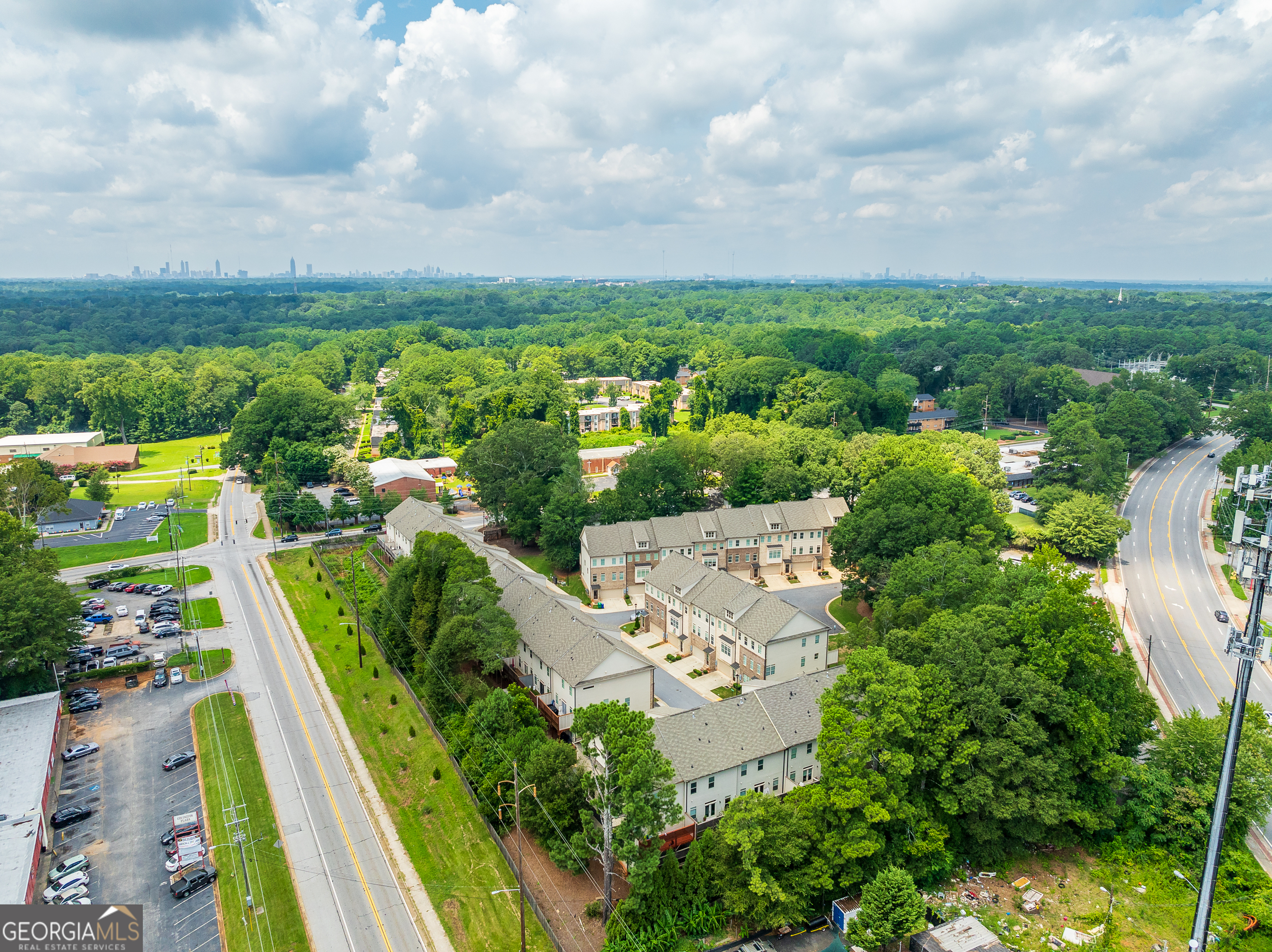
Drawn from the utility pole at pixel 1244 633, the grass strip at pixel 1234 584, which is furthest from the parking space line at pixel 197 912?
the grass strip at pixel 1234 584

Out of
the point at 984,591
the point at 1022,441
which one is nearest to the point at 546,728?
the point at 984,591

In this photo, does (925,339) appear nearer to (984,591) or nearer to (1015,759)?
(984,591)

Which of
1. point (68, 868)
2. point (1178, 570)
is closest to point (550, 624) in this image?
point (68, 868)

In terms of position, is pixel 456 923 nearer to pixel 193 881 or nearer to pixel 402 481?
pixel 193 881

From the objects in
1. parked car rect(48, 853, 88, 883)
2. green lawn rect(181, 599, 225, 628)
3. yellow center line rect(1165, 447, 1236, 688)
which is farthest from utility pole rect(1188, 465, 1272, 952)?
green lawn rect(181, 599, 225, 628)

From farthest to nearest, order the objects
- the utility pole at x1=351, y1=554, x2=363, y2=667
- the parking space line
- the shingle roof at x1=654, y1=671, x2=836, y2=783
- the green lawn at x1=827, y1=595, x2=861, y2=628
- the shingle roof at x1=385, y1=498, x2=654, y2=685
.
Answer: the green lawn at x1=827, y1=595, x2=861, y2=628 < the utility pole at x1=351, y1=554, x2=363, y2=667 < the shingle roof at x1=385, y1=498, x2=654, y2=685 < the shingle roof at x1=654, y1=671, x2=836, y2=783 < the parking space line

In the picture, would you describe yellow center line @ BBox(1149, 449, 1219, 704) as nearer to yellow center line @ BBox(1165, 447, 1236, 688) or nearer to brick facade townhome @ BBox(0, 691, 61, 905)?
yellow center line @ BBox(1165, 447, 1236, 688)
